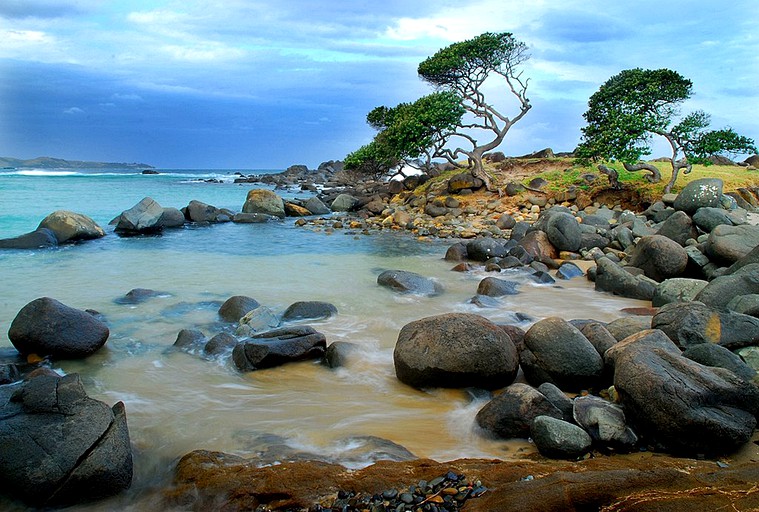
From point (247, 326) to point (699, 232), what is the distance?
11.5 metres

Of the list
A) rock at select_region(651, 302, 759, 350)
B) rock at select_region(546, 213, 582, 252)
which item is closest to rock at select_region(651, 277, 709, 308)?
rock at select_region(651, 302, 759, 350)

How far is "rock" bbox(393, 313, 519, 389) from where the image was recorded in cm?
599

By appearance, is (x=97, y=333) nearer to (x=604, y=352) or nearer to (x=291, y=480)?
(x=291, y=480)

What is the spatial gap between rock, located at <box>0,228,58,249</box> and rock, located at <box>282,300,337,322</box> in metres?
11.9

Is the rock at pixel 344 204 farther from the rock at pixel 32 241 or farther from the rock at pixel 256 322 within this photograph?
the rock at pixel 256 322

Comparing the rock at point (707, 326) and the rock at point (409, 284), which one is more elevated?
the rock at point (707, 326)

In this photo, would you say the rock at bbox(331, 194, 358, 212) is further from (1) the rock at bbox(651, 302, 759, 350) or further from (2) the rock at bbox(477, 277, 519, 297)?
(1) the rock at bbox(651, 302, 759, 350)

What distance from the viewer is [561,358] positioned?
588cm

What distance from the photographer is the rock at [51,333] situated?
279 inches

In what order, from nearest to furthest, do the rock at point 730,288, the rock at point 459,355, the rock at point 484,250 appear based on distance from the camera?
the rock at point 459,355 < the rock at point 730,288 < the rock at point 484,250

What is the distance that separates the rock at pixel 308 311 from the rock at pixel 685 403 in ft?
18.6

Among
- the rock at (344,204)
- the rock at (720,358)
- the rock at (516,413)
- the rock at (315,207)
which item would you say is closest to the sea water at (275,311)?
the rock at (516,413)

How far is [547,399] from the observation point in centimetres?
501

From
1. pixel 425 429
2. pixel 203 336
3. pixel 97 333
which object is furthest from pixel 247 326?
pixel 425 429
